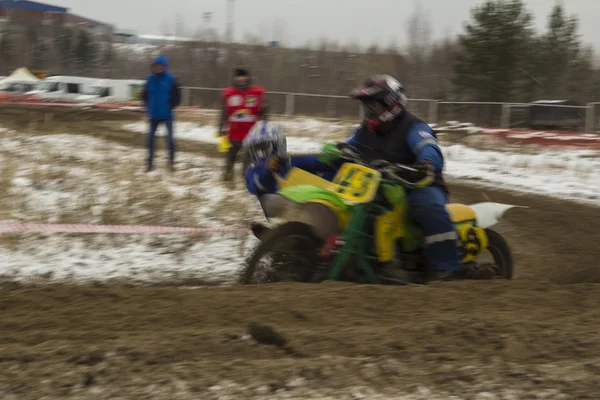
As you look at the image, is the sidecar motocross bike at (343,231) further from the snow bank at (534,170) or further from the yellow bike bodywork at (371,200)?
the snow bank at (534,170)

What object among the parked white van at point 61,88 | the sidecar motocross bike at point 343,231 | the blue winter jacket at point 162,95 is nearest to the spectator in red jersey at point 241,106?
the blue winter jacket at point 162,95

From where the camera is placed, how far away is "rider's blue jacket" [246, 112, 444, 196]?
536cm

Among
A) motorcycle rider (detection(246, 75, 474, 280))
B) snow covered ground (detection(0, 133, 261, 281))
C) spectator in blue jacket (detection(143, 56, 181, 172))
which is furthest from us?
spectator in blue jacket (detection(143, 56, 181, 172))

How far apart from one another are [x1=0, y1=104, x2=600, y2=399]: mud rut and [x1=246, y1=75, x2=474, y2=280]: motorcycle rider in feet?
1.01

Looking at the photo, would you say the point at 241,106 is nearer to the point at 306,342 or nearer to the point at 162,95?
the point at 162,95

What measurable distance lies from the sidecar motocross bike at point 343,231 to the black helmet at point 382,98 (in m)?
0.38

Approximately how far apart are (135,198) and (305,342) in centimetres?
593

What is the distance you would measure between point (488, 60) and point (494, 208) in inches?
1342

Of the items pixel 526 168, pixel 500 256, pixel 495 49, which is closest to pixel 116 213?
pixel 500 256

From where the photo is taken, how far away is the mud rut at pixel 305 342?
129 inches

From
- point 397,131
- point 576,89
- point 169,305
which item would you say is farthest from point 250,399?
point 576,89

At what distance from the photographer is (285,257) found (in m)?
5.34

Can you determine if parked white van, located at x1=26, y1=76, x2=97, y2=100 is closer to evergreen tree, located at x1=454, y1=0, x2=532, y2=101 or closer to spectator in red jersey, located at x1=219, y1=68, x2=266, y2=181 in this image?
evergreen tree, located at x1=454, y1=0, x2=532, y2=101

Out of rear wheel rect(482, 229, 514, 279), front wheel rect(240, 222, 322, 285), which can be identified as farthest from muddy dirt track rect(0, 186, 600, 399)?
rear wheel rect(482, 229, 514, 279)
